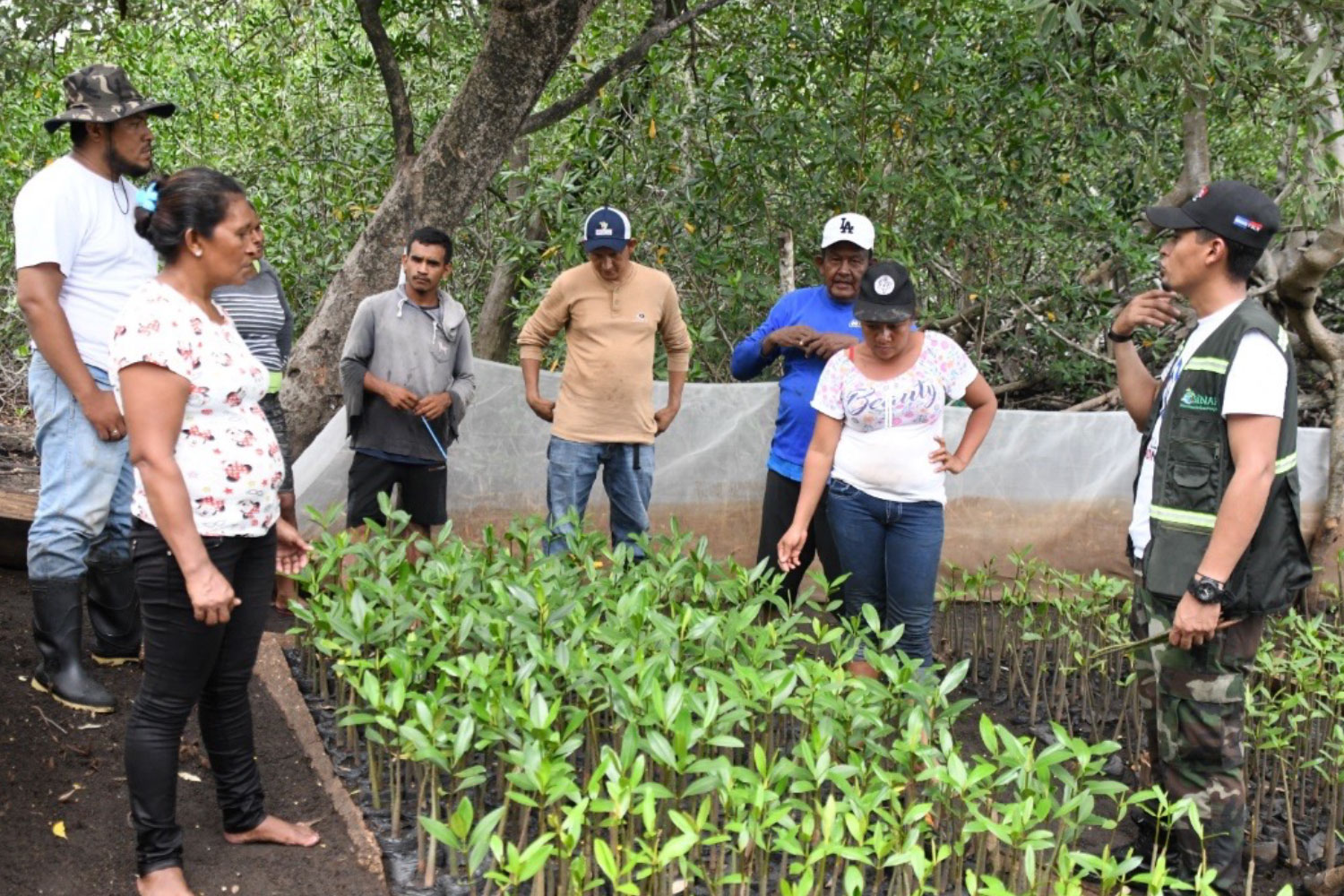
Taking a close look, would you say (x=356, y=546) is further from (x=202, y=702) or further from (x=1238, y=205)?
(x=1238, y=205)

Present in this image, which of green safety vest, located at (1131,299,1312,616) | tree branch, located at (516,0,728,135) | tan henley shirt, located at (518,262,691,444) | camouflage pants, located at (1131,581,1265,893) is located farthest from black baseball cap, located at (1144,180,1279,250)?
tree branch, located at (516,0,728,135)

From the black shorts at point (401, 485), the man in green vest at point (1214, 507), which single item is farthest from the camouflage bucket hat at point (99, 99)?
the man in green vest at point (1214, 507)

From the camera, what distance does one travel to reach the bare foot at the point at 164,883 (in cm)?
324

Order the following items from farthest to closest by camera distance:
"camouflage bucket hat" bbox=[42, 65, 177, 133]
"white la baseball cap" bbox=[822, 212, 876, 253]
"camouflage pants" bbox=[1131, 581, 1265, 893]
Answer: "white la baseball cap" bbox=[822, 212, 876, 253], "camouflage bucket hat" bbox=[42, 65, 177, 133], "camouflage pants" bbox=[1131, 581, 1265, 893]

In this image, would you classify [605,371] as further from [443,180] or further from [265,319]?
[265,319]

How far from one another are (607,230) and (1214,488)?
284 cm

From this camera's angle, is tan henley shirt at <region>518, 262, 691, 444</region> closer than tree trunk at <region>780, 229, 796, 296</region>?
Yes

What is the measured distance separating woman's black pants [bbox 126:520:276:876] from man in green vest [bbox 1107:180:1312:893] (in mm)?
2490

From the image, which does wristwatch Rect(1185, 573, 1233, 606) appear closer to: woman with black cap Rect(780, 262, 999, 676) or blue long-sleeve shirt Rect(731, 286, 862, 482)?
woman with black cap Rect(780, 262, 999, 676)

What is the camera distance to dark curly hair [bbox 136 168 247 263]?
320cm

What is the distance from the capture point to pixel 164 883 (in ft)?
10.7

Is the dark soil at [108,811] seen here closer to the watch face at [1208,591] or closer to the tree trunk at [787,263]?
the watch face at [1208,591]

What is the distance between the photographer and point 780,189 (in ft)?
24.9

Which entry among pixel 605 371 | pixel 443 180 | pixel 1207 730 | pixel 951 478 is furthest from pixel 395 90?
pixel 1207 730
